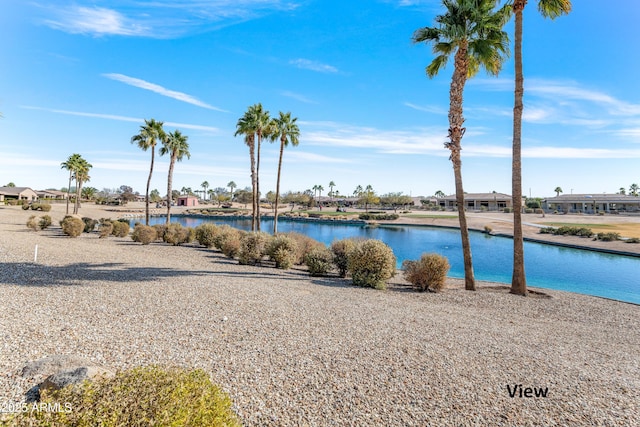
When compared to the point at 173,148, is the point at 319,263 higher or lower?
lower

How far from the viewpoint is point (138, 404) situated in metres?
2.76

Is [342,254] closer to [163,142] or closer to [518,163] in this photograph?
[518,163]

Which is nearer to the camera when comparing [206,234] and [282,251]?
[282,251]

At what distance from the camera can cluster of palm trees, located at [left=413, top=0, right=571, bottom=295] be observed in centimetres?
1411

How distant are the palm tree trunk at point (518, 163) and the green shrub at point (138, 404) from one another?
14.6 metres

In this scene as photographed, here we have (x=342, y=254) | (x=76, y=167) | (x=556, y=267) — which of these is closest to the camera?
(x=342, y=254)

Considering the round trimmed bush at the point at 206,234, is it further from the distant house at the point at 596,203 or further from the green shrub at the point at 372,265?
the distant house at the point at 596,203

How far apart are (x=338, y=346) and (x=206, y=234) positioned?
20.0 metres

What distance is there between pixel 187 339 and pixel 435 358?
4.99 metres

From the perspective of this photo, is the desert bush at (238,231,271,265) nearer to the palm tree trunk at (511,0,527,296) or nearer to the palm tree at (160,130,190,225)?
the palm tree trunk at (511,0,527,296)

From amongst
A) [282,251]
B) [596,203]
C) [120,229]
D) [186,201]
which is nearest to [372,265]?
[282,251]

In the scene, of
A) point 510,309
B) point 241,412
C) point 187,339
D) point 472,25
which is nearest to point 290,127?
point 472,25

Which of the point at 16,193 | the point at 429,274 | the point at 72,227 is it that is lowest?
the point at 429,274

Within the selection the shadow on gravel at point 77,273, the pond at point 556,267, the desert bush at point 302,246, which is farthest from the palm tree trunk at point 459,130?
the shadow on gravel at point 77,273
